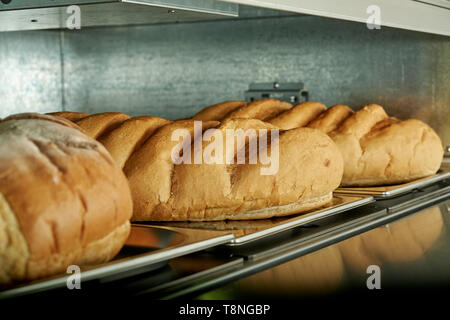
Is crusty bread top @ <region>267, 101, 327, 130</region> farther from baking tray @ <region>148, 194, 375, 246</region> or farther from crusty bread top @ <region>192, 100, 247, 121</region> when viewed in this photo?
baking tray @ <region>148, 194, 375, 246</region>

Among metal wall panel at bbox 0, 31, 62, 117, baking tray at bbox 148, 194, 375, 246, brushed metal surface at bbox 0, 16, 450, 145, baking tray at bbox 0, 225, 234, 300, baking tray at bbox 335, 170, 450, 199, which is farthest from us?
metal wall panel at bbox 0, 31, 62, 117

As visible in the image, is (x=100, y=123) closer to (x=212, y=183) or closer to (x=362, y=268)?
(x=212, y=183)

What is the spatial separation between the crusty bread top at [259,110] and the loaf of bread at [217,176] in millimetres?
434

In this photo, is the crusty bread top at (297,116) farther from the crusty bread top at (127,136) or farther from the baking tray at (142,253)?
the baking tray at (142,253)

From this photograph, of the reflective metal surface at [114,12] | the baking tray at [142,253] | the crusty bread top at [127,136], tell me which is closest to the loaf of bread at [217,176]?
the crusty bread top at [127,136]

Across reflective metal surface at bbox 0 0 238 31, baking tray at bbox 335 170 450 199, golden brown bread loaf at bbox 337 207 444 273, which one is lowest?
golden brown bread loaf at bbox 337 207 444 273

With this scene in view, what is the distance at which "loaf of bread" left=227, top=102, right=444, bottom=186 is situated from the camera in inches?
77.0

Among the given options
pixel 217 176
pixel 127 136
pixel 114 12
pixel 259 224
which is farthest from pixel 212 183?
pixel 114 12

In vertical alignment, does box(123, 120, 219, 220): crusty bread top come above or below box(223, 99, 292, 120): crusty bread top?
below

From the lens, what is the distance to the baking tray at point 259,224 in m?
1.20

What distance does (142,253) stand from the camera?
104cm

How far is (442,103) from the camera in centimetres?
264

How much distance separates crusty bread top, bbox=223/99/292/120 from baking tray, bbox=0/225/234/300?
0.78m

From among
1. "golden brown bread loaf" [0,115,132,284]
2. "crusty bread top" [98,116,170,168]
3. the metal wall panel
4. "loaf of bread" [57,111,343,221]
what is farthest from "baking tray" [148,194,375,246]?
the metal wall panel
